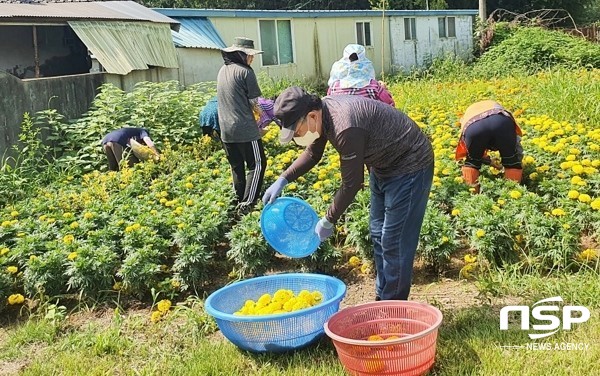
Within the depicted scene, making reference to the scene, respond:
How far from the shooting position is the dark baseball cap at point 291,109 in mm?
3244

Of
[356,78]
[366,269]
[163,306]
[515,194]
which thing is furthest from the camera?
[356,78]

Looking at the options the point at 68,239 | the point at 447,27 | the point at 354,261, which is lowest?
the point at 354,261

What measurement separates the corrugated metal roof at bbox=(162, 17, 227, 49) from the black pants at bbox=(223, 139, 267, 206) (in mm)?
8733

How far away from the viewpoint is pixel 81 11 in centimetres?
1120

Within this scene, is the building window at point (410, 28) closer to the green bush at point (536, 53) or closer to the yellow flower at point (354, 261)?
the green bush at point (536, 53)

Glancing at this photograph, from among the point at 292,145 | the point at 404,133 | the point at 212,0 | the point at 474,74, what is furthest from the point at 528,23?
the point at 404,133

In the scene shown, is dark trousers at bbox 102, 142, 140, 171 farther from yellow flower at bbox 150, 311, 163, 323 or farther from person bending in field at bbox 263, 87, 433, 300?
person bending in field at bbox 263, 87, 433, 300

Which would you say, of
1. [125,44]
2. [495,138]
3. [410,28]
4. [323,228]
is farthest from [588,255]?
[410,28]

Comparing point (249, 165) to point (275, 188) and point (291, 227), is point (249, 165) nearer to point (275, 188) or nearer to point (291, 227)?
point (291, 227)

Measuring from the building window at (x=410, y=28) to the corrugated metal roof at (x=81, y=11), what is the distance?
11.0 metres

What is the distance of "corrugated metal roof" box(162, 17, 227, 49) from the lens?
14.9 meters

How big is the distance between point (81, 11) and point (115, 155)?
4603 mm

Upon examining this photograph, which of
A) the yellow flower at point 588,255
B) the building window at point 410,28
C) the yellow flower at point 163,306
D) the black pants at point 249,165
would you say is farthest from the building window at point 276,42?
the yellow flower at point 588,255

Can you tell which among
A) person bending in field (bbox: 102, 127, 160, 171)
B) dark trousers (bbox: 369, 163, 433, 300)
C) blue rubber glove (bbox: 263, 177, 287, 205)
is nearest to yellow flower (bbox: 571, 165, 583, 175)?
dark trousers (bbox: 369, 163, 433, 300)
